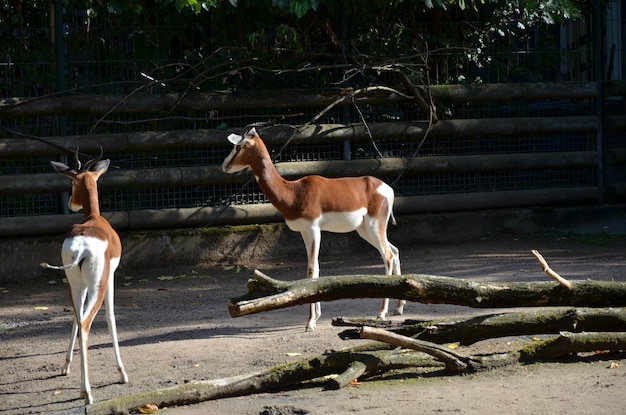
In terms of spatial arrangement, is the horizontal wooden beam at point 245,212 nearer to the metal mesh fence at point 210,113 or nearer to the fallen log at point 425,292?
the metal mesh fence at point 210,113

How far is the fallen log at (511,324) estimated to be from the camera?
22.1 ft

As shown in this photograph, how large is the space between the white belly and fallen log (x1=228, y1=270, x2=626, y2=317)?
2487mm

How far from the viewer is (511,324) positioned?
22.2ft

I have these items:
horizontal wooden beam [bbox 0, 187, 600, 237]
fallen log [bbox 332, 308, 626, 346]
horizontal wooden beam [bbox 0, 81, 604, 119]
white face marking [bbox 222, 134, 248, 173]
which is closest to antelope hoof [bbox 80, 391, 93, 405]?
fallen log [bbox 332, 308, 626, 346]

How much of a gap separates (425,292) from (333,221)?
8.63 feet

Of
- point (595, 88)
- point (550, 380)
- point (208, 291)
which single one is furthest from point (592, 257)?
point (550, 380)

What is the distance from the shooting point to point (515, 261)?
11.5 meters

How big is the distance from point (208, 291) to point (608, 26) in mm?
9967

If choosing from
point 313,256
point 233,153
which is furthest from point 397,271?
point 233,153

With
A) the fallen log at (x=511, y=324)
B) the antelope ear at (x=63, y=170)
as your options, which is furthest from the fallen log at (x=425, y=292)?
the antelope ear at (x=63, y=170)

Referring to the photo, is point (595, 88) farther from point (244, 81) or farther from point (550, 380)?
point (550, 380)

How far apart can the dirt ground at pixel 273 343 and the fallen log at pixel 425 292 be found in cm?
44

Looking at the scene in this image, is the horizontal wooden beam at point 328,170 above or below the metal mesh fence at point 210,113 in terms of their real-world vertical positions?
below

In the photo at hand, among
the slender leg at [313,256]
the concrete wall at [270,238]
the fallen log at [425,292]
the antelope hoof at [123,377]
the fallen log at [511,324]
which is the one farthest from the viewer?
the concrete wall at [270,238]
